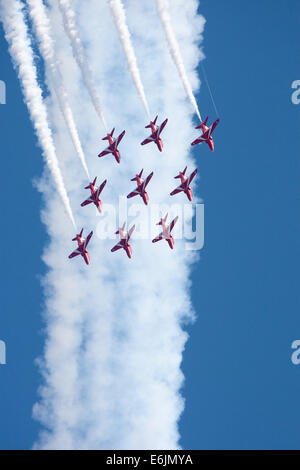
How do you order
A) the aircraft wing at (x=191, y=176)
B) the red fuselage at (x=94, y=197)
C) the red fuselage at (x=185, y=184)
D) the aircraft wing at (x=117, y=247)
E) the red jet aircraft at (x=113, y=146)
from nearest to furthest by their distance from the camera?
1. the red jet aircraft at (x=113, y=146)
2. the red fuselage at (x=94, y=197)
3. the aircraft wing at (x=191, y=176)
4. the red fuselage at (x=185, y=184)
5. the aircraft wing at (x=117, y=247)

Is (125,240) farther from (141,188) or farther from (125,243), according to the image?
(141,188)

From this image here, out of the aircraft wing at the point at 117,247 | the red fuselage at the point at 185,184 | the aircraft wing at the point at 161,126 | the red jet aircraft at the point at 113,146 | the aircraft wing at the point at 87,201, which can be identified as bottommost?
the aircraft wing at the point at 117,247

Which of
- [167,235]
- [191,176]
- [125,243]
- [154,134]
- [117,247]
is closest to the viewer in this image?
[154,134]

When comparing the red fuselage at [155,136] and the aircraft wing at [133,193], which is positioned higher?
the red fuselage at [155,136]

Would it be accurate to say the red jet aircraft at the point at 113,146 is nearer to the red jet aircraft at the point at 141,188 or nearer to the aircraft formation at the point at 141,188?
the aircraft formation at the point at 141,188

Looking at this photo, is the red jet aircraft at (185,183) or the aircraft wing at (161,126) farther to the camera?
the red jet aircraft at (185,183)

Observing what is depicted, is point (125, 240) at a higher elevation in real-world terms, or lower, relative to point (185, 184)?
lower

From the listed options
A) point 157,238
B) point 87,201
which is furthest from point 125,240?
point 87,201

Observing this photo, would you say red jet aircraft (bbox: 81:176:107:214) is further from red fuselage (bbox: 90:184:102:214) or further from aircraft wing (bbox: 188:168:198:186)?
aircraft wing (bbox: 188:168:198:186)

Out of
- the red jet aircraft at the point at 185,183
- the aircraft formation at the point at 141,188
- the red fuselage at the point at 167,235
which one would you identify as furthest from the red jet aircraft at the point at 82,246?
the red jet aircraft at the point at 185,183

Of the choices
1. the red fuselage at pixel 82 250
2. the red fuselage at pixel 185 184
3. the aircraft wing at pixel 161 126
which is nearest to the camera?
the aircraft wing at pixel 161 126
